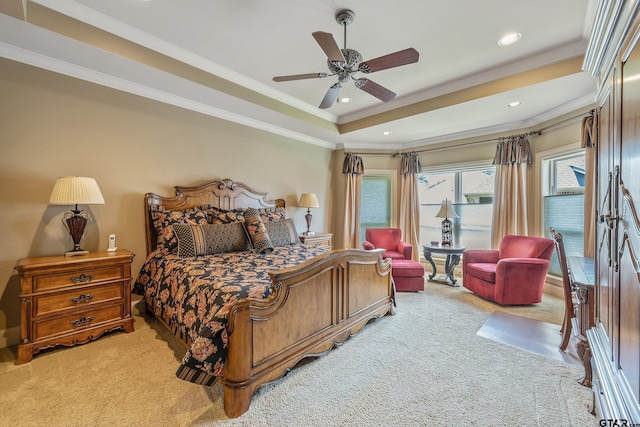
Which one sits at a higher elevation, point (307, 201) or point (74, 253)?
point (307, 201)

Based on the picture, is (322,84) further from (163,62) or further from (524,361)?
(524,361)

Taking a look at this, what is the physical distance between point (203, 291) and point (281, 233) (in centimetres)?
185

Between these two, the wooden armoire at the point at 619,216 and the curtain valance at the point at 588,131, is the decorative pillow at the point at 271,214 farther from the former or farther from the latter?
the curtain valance at the point at 588,131

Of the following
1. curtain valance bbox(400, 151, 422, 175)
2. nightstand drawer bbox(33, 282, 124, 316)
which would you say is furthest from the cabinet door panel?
curtain valance bbox(400, 151, 422, 175)

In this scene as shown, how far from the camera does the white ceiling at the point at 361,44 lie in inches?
89.8

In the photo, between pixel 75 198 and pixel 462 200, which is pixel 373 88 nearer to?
pixel 75 198

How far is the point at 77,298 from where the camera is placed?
2410mm

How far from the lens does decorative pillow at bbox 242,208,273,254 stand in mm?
3230

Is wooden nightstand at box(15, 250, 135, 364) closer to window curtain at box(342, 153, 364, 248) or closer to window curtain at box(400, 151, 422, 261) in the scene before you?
window curtain at box(342, 153, 364, 248)

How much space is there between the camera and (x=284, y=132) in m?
4.84

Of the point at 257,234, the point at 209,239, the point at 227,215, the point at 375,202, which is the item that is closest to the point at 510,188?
the point at 375,202

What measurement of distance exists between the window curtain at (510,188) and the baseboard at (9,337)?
20.3 feet

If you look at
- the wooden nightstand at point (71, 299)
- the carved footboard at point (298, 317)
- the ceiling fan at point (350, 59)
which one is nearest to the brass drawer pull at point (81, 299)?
the wooden nightstand at point (71, 299)

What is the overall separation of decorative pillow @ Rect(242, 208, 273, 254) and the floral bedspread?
4.4 inches
